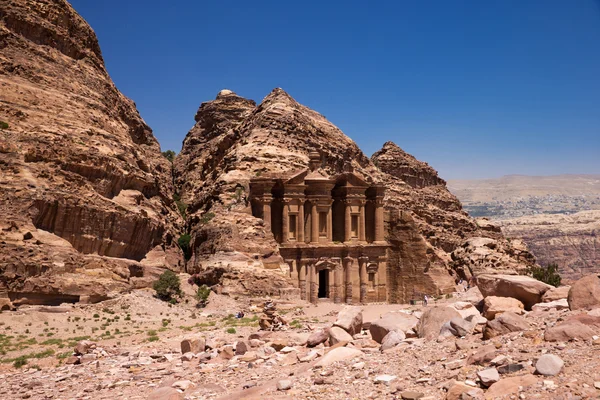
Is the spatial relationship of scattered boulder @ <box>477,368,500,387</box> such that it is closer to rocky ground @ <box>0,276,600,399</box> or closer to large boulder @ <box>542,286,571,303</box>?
rocky ground @ <box>0,276,600,399</box>

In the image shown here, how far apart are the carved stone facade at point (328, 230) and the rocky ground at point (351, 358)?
73.2 feet

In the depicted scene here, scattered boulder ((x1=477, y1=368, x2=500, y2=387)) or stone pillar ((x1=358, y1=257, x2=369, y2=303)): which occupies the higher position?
scattered boulder ((x1=477, y1=368, x2=500, y2=387))

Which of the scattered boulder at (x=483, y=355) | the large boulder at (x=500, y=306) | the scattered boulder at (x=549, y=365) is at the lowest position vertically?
the scattered boulder at (x=483, y=355)

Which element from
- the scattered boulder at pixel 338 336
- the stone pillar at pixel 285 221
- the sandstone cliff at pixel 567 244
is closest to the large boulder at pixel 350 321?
the scattered boulder at pixel 338 336

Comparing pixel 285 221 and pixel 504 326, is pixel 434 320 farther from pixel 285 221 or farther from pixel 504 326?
pixel 285 221

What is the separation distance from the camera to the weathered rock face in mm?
30078

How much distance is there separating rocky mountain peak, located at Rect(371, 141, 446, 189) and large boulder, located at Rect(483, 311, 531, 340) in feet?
205

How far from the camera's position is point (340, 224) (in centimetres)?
5256

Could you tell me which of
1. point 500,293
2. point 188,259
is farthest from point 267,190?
point 500,293

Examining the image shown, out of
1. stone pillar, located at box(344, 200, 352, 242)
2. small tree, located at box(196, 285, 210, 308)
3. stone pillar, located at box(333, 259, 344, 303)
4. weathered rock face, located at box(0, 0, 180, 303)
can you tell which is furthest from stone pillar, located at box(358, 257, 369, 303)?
small tree, located at box(196, 285, 210, 308)

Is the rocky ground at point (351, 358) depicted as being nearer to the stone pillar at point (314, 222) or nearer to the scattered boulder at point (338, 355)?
the scattered boulder at point (338, 355)

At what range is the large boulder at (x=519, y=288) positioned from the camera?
16.1 meters

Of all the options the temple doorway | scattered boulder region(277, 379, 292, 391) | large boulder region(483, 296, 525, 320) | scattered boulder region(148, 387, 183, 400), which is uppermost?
large boulder region(483, 296, 525, 320)

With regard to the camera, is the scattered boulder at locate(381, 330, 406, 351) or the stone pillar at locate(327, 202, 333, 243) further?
the stone pillar at locate(327, 202, 333, 243)
